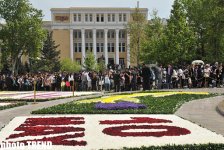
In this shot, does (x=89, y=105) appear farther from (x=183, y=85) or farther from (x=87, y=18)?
(x=87, y=18)

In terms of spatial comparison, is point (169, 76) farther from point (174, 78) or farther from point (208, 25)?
point (208, 25)

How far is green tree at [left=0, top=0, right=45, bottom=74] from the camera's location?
76062mm

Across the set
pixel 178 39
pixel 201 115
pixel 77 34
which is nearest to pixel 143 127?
pixel 201 115

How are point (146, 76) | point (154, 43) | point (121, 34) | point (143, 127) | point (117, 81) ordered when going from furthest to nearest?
1. point (121, 34)
2. point (154, 43)
3. point (117, 81)
4. point (146, 76)
5. point (143, 127)

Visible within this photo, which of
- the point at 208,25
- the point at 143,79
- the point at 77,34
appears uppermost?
the point at 77,34

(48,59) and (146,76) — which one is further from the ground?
(48,59)

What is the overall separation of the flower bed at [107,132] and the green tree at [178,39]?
42.1 meters

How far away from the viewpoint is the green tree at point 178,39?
186 feet

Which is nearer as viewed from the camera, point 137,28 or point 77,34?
point 137,28

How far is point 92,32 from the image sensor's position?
129500mm

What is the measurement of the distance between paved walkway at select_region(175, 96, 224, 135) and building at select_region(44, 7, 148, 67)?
103m

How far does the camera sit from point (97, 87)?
35219 mm

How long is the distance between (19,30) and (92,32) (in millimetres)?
54399

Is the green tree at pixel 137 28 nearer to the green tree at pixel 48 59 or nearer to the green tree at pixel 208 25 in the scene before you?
the green tree at pixel 208 25
